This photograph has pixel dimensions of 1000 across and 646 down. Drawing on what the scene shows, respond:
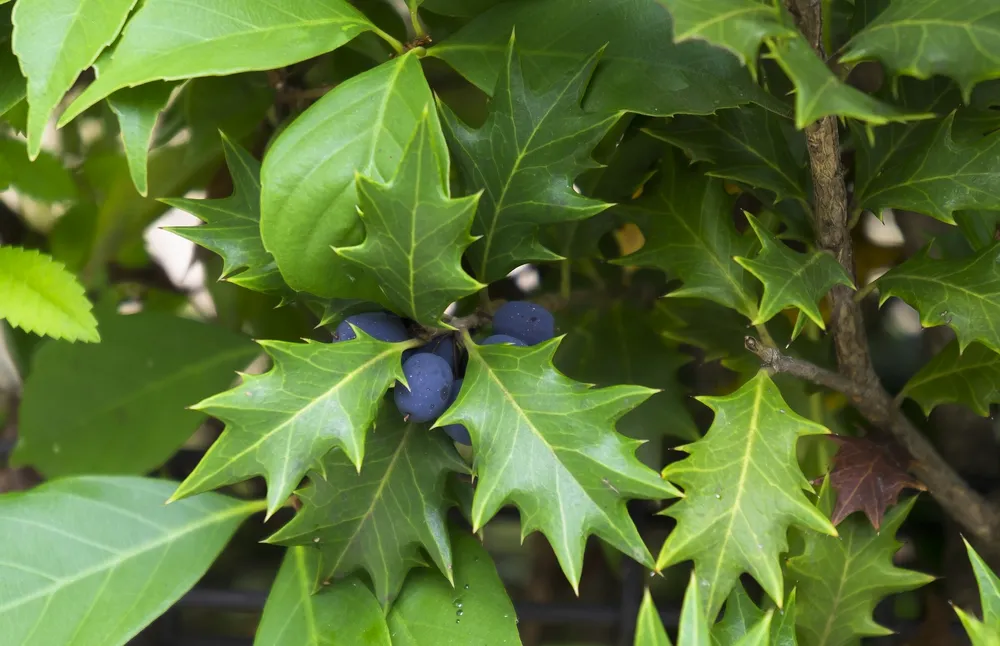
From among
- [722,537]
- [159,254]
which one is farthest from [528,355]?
[159,254]

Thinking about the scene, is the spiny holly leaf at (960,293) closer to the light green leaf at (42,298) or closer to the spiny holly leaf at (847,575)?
the spiny holly leaf at (847,575)

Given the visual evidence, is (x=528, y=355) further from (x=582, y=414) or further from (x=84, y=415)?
(x=84, y=415)

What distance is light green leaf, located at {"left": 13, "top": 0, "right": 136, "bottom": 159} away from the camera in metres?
0.41

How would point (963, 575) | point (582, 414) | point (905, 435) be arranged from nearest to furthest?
point (582, 414)
point (905, 435)
point (963, 575)

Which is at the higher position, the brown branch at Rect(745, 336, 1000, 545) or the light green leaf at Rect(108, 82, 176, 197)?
the light green leaf at Rect(108, 82, 176, 197)

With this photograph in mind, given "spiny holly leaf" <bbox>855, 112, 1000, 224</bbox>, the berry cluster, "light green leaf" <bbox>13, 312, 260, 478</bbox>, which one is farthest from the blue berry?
"light green leaf" <bbox>13, 312, 260, 478</bbox>

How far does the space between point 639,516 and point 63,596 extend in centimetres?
44

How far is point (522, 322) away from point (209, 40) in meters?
0.24

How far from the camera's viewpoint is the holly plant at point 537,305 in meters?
0.41

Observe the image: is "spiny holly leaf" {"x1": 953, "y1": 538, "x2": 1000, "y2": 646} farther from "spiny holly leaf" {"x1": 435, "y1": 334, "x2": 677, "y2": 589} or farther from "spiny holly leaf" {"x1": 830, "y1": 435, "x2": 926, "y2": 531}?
"spiny holly leaf" {"x1": 435, "y1": 334, "x2": 677, "y2": 589}

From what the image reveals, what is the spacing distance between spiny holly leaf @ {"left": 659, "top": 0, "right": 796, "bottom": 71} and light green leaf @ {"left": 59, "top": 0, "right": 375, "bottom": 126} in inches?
8.2

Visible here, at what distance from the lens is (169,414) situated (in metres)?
0.72

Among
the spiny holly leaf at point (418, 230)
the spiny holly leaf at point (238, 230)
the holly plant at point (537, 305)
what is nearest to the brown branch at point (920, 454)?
the holly plant at point (537, 305)

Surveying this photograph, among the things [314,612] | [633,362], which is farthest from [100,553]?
[633,362]
